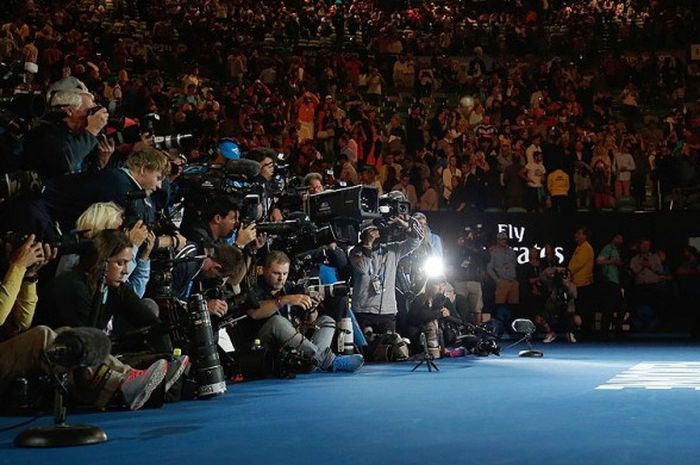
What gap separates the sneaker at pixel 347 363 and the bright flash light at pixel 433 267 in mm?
2559

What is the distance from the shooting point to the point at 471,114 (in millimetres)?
23016

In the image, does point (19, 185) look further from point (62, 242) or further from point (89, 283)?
point (89, 283)

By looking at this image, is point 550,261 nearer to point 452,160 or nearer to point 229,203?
point 452,160

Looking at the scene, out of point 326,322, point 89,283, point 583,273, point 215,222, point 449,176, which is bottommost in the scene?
point 326,322

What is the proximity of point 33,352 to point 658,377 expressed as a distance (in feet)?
16.4

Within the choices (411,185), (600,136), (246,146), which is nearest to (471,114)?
(600,136)

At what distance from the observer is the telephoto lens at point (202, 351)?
24.8 ft

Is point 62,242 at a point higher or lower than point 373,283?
higher

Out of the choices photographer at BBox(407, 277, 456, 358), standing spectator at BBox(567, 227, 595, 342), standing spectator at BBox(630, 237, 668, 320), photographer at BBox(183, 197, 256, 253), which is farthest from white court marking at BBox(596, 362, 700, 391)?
standing spectator at BBox(630, 237, 668, 320)

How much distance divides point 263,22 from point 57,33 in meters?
8.25

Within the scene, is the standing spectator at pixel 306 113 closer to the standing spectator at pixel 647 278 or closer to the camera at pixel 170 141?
the standing spectator at pixel 647 278

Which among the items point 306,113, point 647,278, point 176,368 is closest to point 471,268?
point 647,278

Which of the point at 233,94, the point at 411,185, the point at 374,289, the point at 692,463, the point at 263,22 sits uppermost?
the point at 263,22

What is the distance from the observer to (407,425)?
6254 mm
